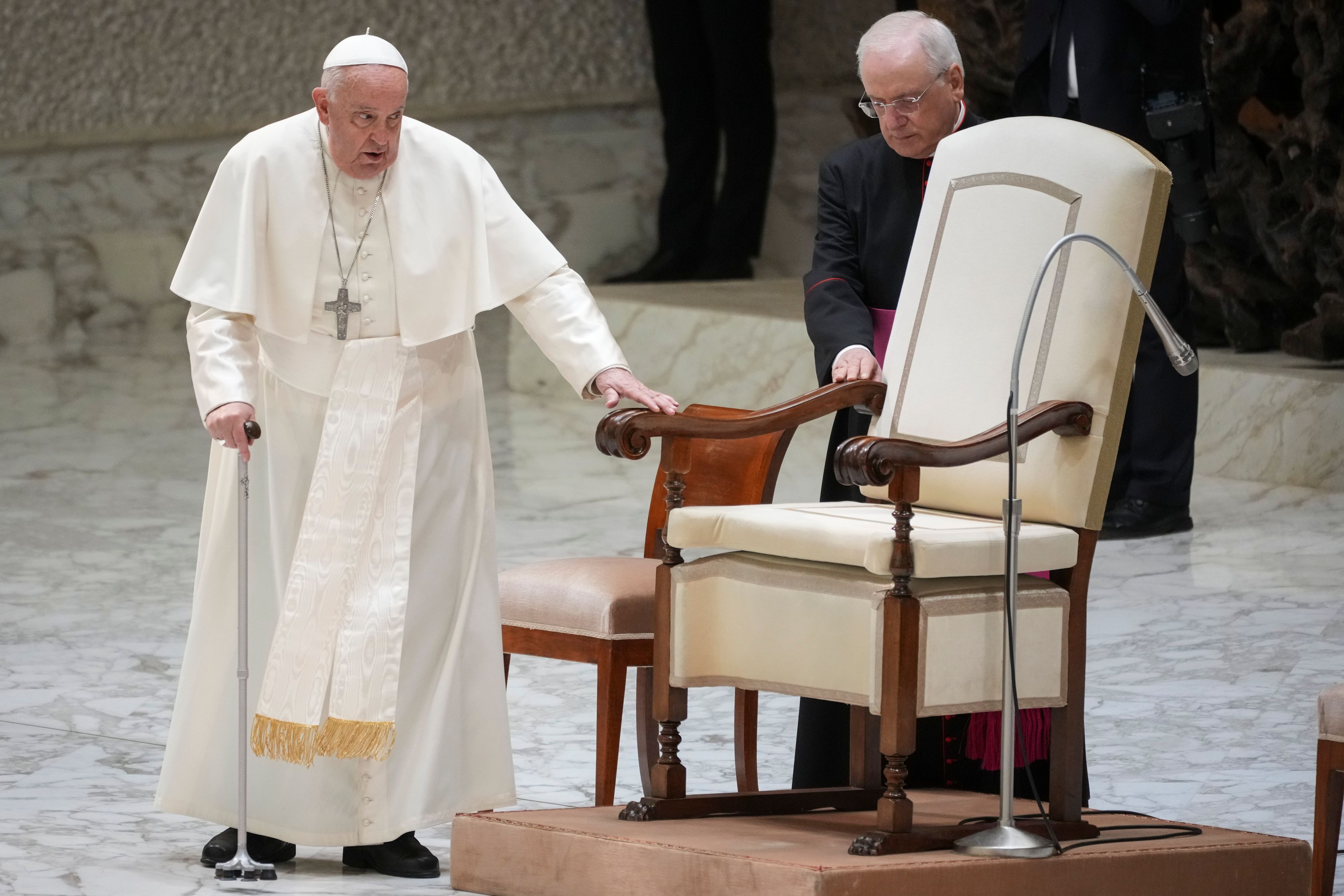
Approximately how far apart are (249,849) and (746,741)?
3.12 ft

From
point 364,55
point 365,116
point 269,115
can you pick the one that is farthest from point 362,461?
point 269,115

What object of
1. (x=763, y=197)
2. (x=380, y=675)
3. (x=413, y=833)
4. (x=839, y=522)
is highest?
(x=763, y=197)

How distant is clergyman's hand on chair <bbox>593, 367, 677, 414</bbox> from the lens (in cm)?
365

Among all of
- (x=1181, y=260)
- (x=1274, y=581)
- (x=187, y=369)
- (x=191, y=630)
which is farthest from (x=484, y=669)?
(x=187, y=369)

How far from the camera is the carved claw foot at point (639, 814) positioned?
353 cm

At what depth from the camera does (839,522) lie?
11.1 ft

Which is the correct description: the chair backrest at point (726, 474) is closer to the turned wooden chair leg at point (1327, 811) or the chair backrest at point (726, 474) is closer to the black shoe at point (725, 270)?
the turned wooden chair leg at point (1327, 811)

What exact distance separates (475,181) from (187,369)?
21.3 ft

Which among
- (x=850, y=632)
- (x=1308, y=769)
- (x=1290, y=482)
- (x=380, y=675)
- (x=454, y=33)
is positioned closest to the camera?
(x=850, y=632)

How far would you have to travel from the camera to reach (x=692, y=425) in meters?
3.55

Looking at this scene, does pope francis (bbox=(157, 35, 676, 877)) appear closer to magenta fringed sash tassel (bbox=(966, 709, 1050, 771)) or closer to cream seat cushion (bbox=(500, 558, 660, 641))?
cream seat cushion (bbox=(500, 558, 660, 641))

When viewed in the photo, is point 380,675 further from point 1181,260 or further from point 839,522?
point 1181,260

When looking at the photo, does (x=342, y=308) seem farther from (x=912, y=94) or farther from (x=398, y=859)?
(x=912, y=94)

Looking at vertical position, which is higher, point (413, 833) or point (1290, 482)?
point (1290, 482)
